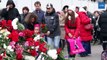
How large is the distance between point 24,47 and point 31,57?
20cm

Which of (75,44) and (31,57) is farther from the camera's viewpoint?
(75,44)

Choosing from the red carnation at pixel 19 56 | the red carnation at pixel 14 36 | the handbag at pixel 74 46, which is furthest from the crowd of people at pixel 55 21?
the red carnation at pixel 19 56

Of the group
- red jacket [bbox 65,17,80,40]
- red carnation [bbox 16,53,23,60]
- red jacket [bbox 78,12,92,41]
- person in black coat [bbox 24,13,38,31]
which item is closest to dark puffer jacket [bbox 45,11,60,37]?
red jacket [bbox 65,17,80,40]

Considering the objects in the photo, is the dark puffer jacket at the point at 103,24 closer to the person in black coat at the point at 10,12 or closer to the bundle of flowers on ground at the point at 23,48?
the person in black coat at the point at 10,12

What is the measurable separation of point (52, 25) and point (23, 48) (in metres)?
6.82

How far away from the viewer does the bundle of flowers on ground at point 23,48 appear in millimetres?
6727

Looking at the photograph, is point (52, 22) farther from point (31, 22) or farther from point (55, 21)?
point (31, 22)

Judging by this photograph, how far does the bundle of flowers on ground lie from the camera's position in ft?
22.1

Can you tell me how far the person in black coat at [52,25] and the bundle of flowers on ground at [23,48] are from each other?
20.3 feet

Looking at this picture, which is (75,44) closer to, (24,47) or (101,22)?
(101,22)

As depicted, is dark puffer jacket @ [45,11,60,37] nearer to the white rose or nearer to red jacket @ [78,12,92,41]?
red jacket @ [78,12,92,41]

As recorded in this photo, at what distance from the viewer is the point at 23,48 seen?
689 cm

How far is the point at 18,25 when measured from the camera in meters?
7.59

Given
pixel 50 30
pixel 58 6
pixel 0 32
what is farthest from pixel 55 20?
pixel 58 6
